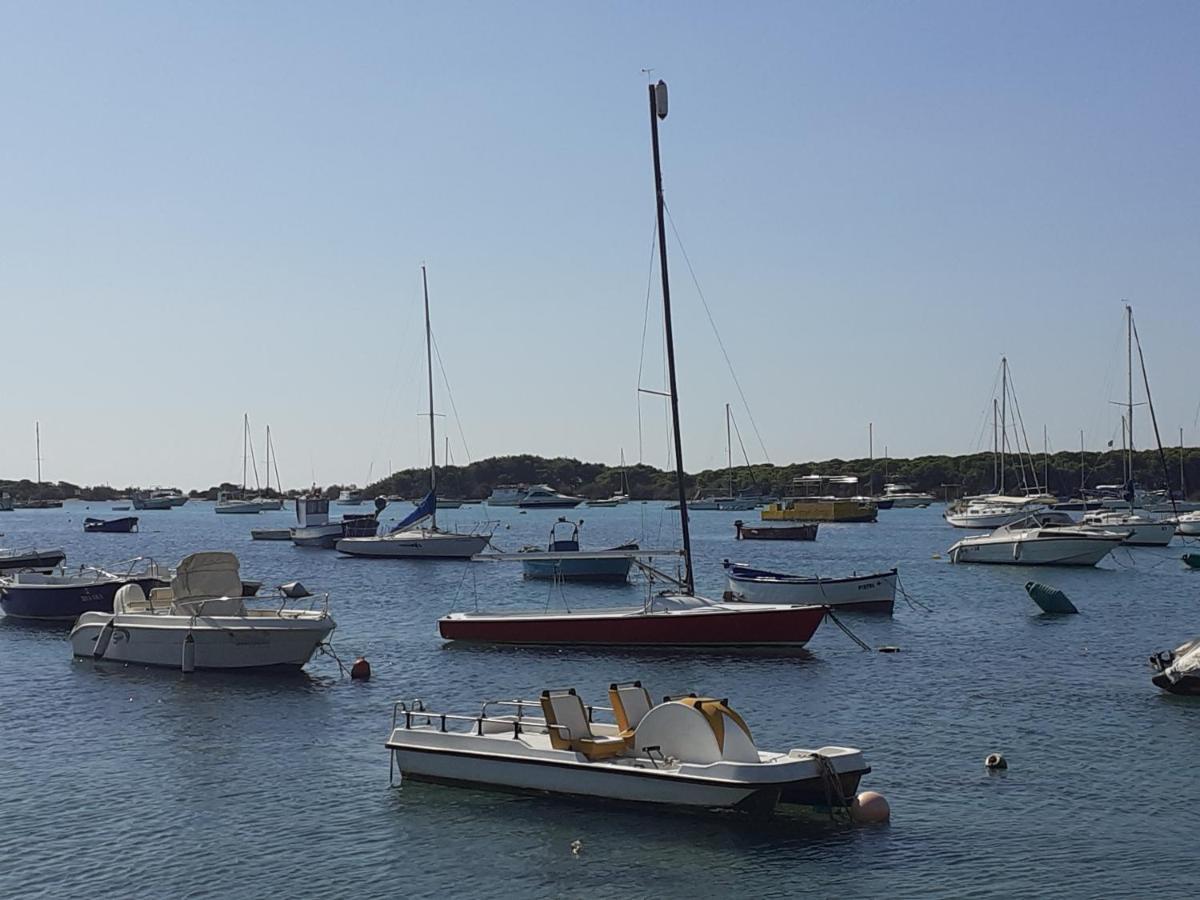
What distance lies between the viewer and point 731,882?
748 inches

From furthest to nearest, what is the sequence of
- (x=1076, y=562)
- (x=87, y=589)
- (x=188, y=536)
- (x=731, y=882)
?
(x=188, y=536)
(x=1076, y=562)
(x=87, y=589)
(x=731, y=882)

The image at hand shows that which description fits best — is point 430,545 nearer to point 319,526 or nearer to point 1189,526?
point 319,526

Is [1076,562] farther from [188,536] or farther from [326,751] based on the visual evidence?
[188,536]

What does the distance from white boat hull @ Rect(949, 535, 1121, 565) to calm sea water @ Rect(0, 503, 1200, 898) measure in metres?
26.9

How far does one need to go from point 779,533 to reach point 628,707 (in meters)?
103

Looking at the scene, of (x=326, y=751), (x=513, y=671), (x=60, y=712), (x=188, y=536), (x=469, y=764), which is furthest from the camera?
(x=188, y=536)

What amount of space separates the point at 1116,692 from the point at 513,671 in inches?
644

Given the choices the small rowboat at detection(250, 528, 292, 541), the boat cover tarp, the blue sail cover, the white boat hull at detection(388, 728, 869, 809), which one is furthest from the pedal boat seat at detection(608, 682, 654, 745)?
the small rowboat at detection(250, 528, 292, 541)

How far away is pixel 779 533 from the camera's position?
409 feet

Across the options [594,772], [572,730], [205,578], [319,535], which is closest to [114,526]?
[319,535]

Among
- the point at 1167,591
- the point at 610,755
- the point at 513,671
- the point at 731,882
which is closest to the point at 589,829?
the point at 610,755

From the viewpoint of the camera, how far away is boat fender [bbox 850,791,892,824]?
70.5ft

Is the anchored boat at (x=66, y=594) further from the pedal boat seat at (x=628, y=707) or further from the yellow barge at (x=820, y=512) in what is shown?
the yellow barge at (x=820, y=512)

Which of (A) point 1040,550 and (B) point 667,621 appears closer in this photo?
(B) point 667,621
